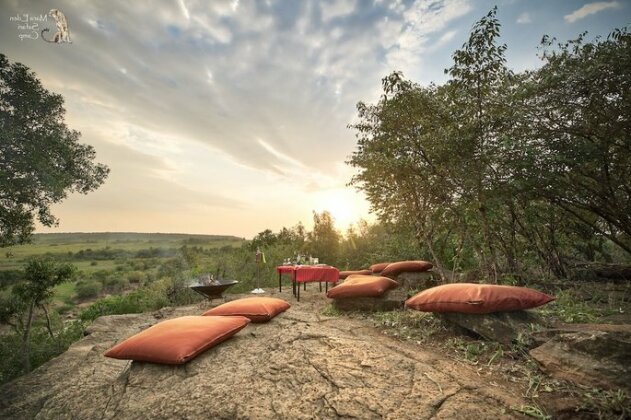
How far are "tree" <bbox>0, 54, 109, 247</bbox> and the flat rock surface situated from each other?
9.52 meters

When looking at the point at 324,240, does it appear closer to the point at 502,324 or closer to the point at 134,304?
the point at 134,304

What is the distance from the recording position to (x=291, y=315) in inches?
177

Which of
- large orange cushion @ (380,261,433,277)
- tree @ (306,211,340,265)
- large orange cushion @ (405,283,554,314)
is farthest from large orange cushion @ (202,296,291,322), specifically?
tree @ (306,211,340,265)

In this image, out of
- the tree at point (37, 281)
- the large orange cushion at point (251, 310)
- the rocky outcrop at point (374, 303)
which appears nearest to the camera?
the large orange cushion at point (251, 310)

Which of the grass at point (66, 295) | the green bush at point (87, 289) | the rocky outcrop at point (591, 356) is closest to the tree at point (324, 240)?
the rocky outcrop at point (591, 356)

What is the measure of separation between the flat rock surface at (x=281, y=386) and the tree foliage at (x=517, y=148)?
312 centimetres

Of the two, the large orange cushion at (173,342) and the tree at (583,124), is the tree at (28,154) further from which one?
the tree at (583,124)

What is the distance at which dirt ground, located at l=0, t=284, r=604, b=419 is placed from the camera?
5.92 ft

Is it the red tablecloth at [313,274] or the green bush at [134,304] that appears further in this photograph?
the green bush at [134,304]

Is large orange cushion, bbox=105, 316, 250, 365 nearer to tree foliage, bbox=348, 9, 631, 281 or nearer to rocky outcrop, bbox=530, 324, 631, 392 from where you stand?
rocky outcrop, bbox=530, 324, 631, 392

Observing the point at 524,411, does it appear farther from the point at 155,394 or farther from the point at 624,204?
the point at 624,204

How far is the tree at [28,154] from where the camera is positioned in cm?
959

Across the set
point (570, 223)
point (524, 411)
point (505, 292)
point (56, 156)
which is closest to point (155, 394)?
point (524, 411)

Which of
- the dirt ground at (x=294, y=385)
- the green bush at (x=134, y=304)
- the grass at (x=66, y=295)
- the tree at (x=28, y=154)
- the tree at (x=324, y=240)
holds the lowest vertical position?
the grass at (x=66, y=295)
